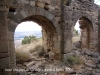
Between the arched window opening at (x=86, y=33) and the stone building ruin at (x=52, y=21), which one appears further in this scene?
the arched window opening at (x=86, y=33)

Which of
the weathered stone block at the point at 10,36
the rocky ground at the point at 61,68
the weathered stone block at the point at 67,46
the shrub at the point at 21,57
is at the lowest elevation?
the rocky ground at the point at 61,68

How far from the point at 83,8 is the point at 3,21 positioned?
5.08 metres

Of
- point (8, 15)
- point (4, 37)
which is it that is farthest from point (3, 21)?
point (8, 15)

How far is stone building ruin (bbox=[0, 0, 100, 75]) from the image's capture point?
376cm

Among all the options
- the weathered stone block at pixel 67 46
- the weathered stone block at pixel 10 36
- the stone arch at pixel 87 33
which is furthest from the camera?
the stone arch at pixel 87 33

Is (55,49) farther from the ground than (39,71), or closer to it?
farther from the ground

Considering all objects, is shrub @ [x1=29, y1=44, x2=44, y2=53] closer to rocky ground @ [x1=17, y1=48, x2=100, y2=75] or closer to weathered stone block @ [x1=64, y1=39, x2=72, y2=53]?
rocky ground @ [x1=17, y1=48, x2=100, y2=75]

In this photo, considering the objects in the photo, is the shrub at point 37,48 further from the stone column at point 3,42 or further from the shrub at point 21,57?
the stone column at point 3,42

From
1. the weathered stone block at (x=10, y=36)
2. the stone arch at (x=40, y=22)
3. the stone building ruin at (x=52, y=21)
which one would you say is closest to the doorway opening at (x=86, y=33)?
the stone building ruin at (x=52, y=21)

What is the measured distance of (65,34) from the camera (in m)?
6.11

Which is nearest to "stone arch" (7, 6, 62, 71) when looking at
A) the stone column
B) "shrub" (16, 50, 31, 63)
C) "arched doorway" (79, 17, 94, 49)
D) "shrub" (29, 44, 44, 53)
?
"shrub" (29, 44, 44, 53)

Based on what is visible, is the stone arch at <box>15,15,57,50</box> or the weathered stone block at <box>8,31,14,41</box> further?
the stone arch at <box>15,15,57,50</box>

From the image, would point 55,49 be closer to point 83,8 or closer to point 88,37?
point 83,8

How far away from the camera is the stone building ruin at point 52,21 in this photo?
3.76 metres
